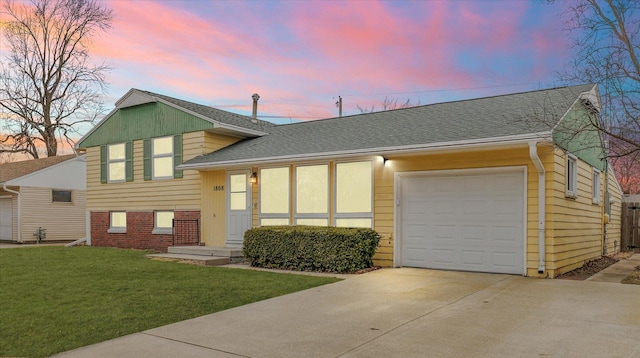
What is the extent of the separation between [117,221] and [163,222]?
2.66 m

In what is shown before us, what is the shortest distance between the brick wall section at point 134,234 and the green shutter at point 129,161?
1.31 m

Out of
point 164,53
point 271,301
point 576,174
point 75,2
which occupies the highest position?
point 75,2

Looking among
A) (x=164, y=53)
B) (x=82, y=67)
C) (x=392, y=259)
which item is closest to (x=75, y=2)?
(x=82, y=67)

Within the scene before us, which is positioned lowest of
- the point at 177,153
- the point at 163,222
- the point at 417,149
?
the point at 163,222

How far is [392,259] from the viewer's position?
10.5 metres

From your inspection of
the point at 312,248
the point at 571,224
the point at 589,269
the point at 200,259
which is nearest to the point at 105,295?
the point at 200,259

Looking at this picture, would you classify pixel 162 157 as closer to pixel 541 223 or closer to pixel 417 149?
pixel 417 149

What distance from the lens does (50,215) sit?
21656 mm

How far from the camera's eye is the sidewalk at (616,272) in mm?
8969

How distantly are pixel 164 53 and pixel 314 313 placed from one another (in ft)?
46.6

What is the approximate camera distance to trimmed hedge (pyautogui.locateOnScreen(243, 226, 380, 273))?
32.3ft

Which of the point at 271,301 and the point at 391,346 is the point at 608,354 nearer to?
the point at 391,346

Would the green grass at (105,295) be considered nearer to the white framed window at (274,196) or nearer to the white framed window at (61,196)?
the white framed window at (274,196)

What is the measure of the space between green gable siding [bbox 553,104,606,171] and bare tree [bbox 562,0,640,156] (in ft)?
1.55
